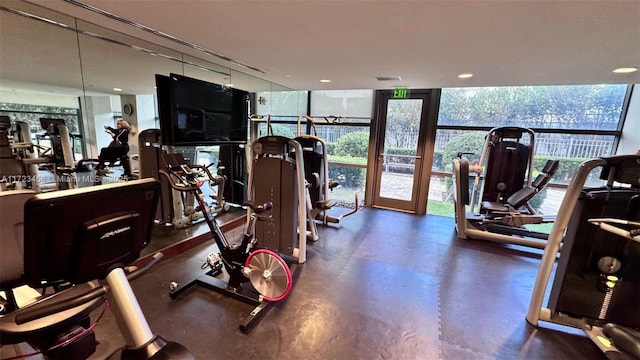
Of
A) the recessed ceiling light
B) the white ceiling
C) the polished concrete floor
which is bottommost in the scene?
the polished concrete floor

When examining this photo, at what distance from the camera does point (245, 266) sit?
7.68 ft

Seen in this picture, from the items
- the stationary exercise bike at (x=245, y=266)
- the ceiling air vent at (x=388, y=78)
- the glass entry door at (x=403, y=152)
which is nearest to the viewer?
the stationary exercise bike at (x=245, y=266)

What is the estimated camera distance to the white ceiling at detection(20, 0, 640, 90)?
65.1 inches

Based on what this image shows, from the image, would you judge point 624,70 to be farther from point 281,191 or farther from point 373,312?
point 281,191

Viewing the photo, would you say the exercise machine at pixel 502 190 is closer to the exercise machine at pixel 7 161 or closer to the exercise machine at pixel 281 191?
the exercise machine at pixel 281 191

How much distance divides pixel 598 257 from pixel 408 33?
2.23 m

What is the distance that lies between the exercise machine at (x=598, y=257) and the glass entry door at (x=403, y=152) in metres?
2.99

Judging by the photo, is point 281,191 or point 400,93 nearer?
point 281,191

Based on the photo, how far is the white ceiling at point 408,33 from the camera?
1652 mm

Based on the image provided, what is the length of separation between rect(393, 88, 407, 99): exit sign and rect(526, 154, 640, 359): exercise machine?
3.26m

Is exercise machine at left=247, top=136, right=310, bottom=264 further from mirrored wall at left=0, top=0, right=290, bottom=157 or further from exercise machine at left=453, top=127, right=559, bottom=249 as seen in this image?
exercise machine at left=453, top=127, right=559, bottom=249

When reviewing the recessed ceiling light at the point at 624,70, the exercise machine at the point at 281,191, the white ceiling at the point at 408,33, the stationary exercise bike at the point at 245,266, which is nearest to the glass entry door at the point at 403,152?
the white ceiling at the point at 408,33

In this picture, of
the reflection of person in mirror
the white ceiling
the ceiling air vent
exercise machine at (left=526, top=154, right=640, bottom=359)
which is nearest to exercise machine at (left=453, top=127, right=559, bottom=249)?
the white ceiling

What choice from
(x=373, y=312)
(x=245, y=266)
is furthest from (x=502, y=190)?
(x=245, y=266)
